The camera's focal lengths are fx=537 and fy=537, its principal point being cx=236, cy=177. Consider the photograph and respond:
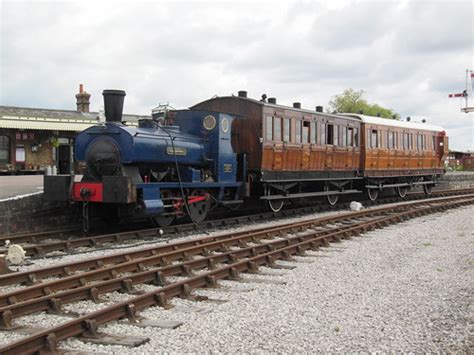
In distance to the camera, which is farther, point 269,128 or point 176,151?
point 269,128

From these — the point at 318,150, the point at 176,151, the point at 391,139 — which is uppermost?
the point at 391,139

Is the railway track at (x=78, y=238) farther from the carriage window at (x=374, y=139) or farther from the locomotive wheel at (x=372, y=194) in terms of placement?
the locomotive wheel at (x=372, y=194)

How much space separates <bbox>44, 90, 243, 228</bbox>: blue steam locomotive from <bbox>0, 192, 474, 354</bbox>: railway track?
74.4 inches

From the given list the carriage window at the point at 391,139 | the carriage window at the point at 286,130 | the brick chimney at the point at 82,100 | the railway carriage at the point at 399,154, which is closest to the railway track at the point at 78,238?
the carriage window at the point at 286,130

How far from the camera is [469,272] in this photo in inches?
317

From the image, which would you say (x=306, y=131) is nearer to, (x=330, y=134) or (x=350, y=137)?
(x=330, y=134)

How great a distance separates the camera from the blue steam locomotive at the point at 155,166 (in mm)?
11172

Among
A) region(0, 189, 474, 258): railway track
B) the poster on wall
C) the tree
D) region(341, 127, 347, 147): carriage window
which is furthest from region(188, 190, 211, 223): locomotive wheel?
the tree

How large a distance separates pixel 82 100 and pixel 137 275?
27855 mm

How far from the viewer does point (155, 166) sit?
12.2 metres

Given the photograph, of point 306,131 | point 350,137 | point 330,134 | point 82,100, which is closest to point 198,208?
point 306,131

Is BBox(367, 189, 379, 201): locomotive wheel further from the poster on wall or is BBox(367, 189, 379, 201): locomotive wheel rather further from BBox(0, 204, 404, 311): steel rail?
the poster on wall

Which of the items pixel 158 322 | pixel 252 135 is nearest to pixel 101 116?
pixel 252 135

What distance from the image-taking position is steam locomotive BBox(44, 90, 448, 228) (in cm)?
1135
